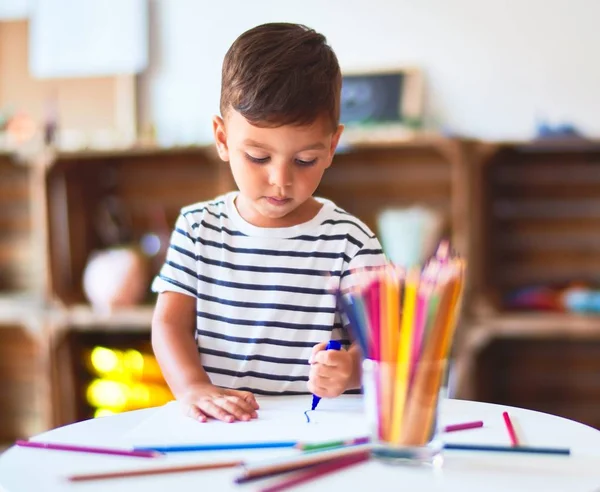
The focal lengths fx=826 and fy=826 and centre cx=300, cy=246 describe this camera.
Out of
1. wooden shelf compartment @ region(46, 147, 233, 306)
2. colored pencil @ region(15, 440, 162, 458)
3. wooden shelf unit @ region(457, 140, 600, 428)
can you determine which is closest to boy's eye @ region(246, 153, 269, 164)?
colored pencil @ region(15, 440, 162, 458)

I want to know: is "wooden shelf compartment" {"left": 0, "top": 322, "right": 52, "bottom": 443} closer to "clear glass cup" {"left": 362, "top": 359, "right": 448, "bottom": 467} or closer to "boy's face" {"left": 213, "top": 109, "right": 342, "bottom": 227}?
"boy's face" {"left": 213, "top": 109, "right": 342, "bottom": 227}

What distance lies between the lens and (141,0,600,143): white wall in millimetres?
2307

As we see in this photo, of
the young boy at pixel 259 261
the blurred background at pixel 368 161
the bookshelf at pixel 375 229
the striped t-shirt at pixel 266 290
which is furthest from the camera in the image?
the bookshelf at pixel 375 229

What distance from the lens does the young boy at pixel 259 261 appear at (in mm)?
951

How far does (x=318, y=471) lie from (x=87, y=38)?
2.28 meters

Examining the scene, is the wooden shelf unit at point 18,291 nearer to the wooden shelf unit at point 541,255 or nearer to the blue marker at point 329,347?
the wooden shelf unit at point 541,255

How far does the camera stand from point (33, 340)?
2.79m

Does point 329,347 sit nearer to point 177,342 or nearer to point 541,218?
point 177,342

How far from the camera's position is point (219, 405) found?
825mm

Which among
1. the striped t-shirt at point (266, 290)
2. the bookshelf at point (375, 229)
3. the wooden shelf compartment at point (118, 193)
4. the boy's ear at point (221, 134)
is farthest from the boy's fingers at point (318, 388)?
the wooden shelf compartment at point (118, 193)

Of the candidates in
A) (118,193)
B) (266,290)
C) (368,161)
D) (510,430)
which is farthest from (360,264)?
(118,193)

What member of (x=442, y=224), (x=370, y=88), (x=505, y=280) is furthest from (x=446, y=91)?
(x=505, y=280)

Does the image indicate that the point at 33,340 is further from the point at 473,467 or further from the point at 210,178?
the point at 473,467

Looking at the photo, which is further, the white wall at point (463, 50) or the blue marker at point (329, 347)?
the white wall at point (463, 50)
